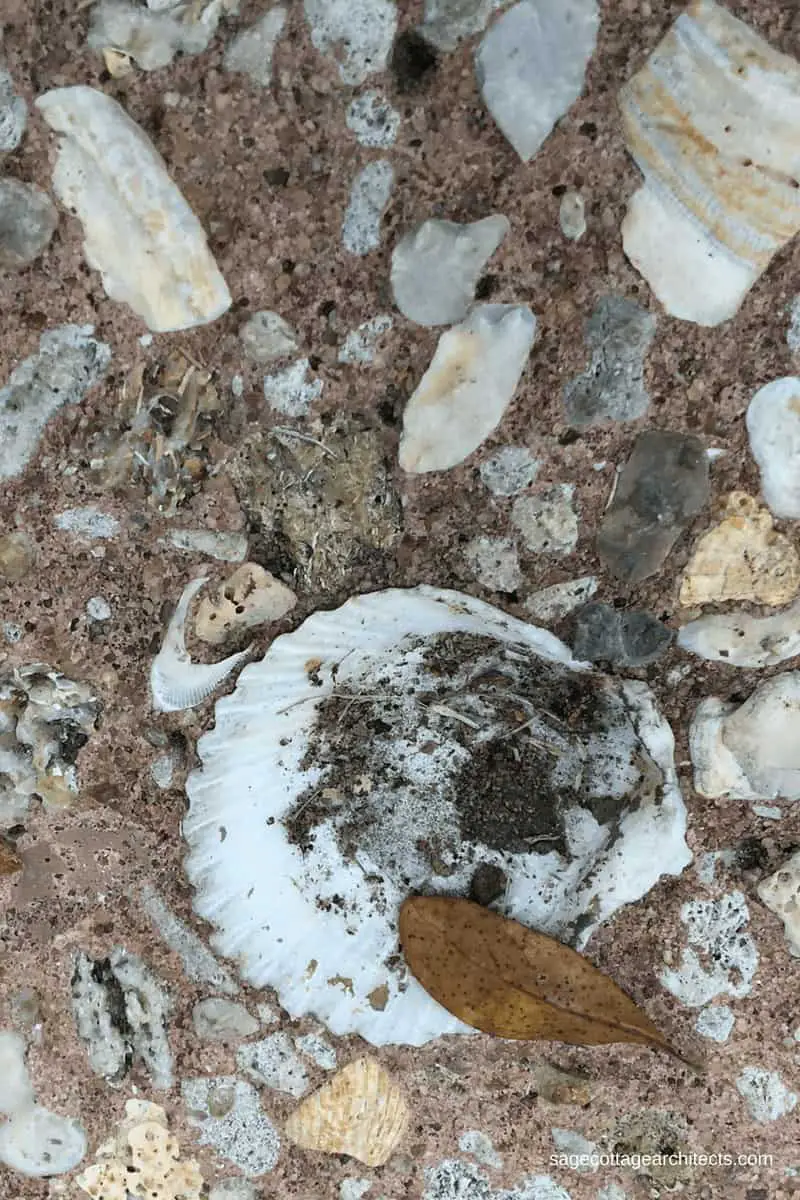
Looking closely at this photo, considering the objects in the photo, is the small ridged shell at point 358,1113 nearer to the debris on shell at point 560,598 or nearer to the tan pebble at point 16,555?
the debris on shell at point 560,598

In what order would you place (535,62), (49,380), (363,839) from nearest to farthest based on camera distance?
1. (535,62)
2. (49,380)
3. (363,839)

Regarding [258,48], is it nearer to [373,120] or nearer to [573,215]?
[373,120]

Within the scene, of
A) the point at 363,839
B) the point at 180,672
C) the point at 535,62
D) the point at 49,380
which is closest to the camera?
the point at 535,62

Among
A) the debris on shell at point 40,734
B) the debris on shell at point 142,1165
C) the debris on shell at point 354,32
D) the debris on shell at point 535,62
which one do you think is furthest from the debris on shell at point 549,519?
the debris on shell at point 142,1165

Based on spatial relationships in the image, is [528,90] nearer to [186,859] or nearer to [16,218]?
[16,218]

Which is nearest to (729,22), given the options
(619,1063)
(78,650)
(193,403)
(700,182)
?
(700,182)

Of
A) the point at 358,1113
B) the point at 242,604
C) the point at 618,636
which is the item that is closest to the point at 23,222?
the point at 242,604
